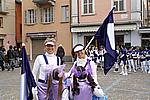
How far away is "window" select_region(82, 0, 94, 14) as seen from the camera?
31.6 meters

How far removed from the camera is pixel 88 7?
31.8 m

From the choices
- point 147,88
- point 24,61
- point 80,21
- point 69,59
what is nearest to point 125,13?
point 80,21

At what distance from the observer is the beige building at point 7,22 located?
1549 inches

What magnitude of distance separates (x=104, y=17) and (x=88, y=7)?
2.11 meters

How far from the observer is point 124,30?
28.8 meters

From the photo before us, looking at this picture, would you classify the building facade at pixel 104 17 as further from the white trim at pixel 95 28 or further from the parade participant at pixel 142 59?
the parade participant at pixel 142 59

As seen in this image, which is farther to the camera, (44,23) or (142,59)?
(44,23)

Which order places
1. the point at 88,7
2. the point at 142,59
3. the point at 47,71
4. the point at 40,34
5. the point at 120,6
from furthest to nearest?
the point at 40,34 < the point at 88,7 < the point at 120,6 < the point at 142,59 < the point at 47,71

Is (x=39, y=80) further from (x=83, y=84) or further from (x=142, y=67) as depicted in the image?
A: (x=142, y=67)

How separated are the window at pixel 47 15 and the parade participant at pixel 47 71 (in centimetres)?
2898

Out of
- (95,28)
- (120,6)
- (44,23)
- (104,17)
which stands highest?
(120,6)

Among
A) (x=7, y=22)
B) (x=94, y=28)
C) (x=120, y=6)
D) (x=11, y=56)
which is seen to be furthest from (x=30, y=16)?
(x=11, y=56)

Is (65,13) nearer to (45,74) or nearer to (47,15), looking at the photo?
(47,15)

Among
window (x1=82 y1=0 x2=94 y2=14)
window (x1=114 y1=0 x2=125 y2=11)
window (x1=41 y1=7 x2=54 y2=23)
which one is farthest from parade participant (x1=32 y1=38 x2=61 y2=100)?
window (x1=41 y1=7 x2=54 y2=23)
